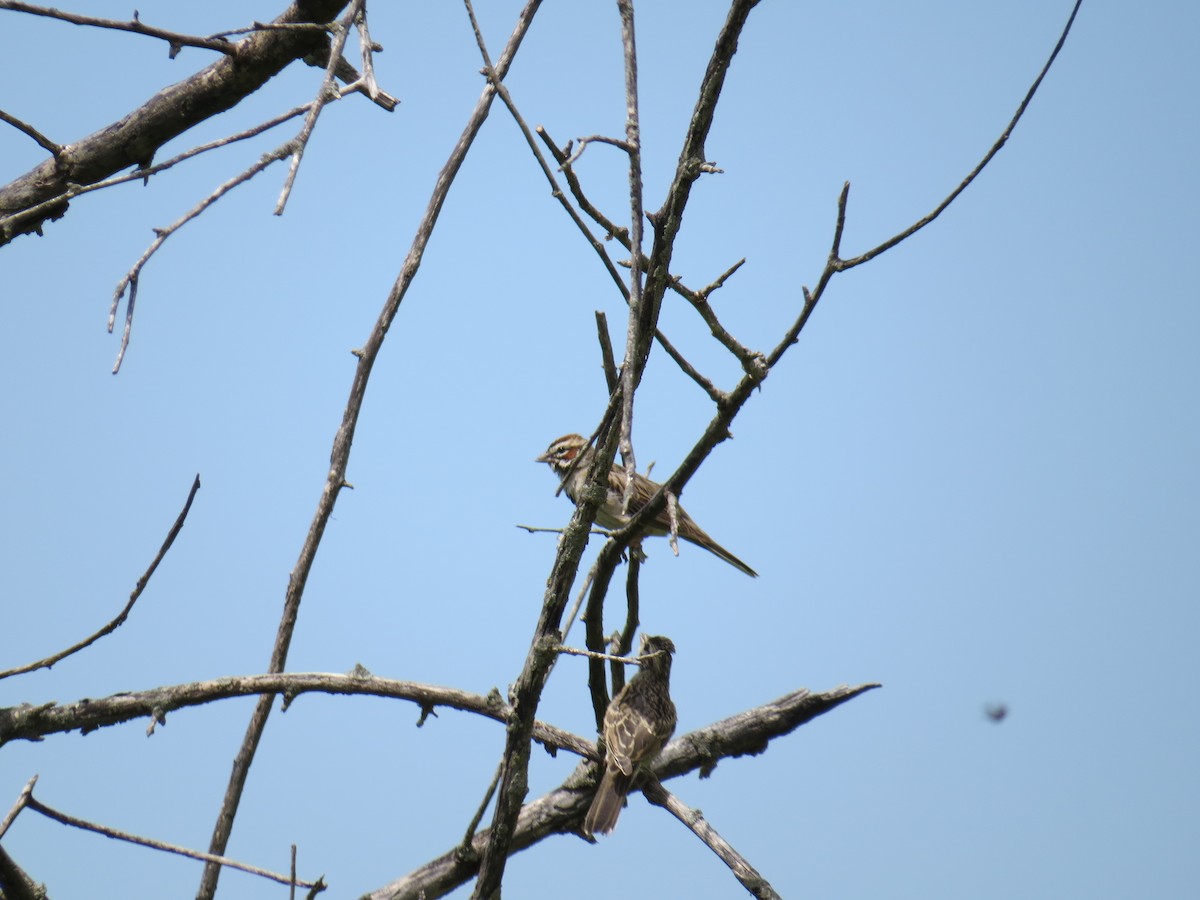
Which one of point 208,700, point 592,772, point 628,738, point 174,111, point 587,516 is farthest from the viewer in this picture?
point 628,738

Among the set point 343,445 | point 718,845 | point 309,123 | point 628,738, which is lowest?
point 718,845

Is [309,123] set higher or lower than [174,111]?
lower

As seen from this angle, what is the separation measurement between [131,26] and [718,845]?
2.66 m

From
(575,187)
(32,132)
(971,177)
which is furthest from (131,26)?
(971,177)

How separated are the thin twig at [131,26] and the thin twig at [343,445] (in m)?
0.91

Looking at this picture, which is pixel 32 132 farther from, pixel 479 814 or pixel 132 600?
pixel 479 814

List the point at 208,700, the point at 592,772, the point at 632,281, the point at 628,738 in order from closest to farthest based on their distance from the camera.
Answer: the point at 632,281 → the point at 208,700 → the point at 592,772 → the point at 628,738

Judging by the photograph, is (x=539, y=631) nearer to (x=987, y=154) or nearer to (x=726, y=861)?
(x=726, y=861)

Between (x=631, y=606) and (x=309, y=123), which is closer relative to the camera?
(x=309, y=123)

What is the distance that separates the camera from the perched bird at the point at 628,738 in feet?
13.6

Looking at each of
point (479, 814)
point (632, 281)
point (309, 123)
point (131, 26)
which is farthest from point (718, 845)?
point (131, 26)

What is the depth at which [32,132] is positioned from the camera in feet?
11.1

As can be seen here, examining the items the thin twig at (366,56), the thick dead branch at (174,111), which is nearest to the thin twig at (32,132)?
the thick dead branch at (174,111)

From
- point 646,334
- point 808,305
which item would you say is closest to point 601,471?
point 646,334
